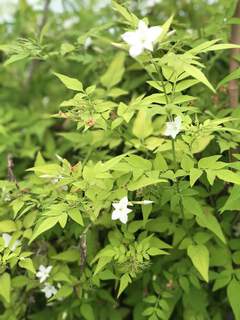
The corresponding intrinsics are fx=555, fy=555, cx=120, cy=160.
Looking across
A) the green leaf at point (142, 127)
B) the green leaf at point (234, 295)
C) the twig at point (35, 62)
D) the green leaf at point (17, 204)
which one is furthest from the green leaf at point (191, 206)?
the twig at point (35, 62)

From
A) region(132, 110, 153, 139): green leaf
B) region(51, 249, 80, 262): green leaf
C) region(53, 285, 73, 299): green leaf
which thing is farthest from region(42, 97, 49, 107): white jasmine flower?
region(53, 285, 73, 299): green leaf

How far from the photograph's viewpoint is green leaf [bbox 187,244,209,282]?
1380 mm

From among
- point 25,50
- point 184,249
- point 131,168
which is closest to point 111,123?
point 131,168

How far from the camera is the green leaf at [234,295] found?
4.58ft

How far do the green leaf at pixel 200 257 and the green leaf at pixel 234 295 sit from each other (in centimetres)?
11

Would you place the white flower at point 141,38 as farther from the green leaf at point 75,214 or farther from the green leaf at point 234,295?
the green leaf at point 234,295

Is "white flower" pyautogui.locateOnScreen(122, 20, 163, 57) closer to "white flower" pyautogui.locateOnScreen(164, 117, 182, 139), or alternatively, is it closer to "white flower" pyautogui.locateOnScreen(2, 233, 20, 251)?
"white flower" pyautogui.locateOnScreen(164, 117, 182, 139)

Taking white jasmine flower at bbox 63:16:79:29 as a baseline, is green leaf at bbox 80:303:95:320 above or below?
below

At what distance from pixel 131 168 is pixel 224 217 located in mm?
427

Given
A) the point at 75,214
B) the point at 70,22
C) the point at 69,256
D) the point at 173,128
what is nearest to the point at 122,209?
the point at 75,214

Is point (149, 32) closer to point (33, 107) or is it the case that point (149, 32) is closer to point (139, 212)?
point (139, 212)

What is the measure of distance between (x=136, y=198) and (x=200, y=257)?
0.23 m

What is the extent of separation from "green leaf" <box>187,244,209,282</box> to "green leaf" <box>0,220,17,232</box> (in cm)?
50

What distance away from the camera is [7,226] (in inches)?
61.8
